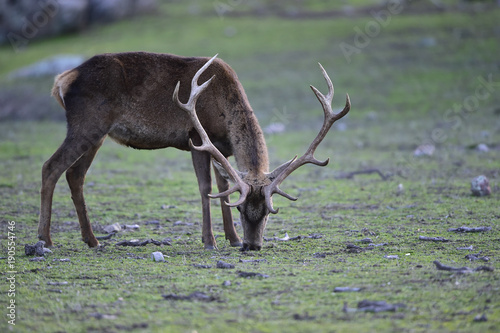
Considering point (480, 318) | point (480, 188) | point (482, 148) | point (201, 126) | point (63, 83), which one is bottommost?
point (482, 148)

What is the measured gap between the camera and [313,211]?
9750 millimetres

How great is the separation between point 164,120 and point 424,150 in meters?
7.67

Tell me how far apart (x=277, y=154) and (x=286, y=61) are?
34.1 feet

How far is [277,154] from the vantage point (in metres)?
15.0

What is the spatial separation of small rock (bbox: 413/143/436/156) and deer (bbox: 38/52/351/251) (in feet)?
21.4

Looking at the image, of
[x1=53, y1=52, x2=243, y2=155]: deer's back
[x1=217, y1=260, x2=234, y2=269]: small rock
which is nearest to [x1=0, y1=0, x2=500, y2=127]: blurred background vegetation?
[x1=53, y1=52, x2=243, y2=155]: deer's back

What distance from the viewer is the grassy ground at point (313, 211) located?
5125 millimetres

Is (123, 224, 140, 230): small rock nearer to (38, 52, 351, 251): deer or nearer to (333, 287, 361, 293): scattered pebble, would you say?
(38, 52, 351, 251): deer

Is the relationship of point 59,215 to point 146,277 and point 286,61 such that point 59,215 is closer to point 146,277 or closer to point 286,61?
point 146,277

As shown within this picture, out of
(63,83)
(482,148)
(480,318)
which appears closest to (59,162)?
(63,83)

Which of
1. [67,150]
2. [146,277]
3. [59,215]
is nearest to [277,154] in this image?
[59,215]

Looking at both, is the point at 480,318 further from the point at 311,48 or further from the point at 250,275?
the point at 311,48

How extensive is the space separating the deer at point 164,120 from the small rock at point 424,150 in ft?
21.4

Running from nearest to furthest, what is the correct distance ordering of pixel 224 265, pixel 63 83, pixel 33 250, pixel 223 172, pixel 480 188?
pixel 224 265 < pixel 33 250 < pixel 223 172 < pixel 63 83 < pixel 480 188
